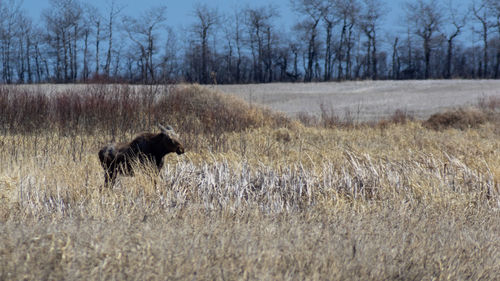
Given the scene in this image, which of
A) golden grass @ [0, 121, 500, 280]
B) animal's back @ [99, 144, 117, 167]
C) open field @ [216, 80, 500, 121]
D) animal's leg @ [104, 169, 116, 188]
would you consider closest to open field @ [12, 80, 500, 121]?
open field @ [216, 80, 500, 121]

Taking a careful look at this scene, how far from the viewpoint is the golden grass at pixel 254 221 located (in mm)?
3371

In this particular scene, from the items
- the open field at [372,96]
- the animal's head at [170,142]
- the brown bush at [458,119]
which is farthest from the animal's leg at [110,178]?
the open field at [372,96]

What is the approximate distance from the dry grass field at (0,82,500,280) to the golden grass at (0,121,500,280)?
0.01 m

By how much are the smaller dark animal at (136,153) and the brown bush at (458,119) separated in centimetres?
1204

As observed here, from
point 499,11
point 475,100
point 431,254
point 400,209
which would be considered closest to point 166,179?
point 400,209

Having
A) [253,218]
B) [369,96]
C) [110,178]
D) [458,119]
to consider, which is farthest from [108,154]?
[369,96]

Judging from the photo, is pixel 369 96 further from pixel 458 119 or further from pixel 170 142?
pixel 170 142

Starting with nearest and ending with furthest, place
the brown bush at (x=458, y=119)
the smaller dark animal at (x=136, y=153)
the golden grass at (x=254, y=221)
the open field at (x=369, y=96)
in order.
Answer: the golden grass at (x=254, y=221)
the smaller dark animal at (x=136, y=153)
the brown bush at (x=458, y=119)
the open field at (x=369, y=96)

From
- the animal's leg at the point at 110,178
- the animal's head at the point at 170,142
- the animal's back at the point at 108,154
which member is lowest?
the animal's leg at the point at 110,178

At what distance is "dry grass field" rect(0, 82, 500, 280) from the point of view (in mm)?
3375

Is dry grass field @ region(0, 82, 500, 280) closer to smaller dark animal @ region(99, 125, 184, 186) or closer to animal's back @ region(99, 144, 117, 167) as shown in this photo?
smaller dark animal @ region(99, 125, 184, 186)

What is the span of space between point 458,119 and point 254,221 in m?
13.5

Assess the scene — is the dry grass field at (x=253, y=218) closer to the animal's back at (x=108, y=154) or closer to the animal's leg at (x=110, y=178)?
the animal's leg at (x=110, y=178)

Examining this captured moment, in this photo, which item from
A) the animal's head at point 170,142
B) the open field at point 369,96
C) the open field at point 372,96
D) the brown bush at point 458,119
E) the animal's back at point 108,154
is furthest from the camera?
the open field at point 372,96
